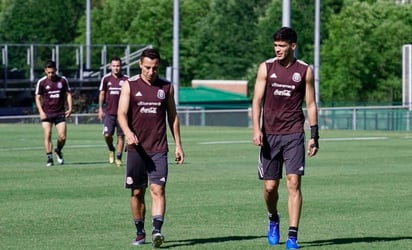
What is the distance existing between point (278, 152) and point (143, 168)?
4.51 feet

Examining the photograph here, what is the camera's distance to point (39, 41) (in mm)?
95250

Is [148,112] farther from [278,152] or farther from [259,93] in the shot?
[278,152]

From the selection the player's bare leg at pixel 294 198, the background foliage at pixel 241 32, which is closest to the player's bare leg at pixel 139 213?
the player's bare leg at pixel 294 198

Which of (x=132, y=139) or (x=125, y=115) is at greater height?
(x=125, y=115)


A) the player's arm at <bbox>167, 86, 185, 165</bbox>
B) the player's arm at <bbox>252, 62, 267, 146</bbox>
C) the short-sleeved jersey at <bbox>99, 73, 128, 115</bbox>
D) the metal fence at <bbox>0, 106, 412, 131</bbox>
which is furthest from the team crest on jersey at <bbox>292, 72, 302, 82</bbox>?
the metal fence at <bbox>0, 106, 412, 131</bbox>

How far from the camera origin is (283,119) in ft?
41.6

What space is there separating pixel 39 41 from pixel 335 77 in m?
27.5

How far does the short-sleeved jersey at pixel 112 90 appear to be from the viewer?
24906mm

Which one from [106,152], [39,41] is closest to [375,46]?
[39,41]

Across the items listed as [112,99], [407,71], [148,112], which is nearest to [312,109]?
[148,112]

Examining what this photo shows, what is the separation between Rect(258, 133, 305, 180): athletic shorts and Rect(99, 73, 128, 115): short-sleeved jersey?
12.3 m

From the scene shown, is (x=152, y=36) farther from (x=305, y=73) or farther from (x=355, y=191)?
(x=305, y=73)

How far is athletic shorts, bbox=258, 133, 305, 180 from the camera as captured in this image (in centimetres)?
1262

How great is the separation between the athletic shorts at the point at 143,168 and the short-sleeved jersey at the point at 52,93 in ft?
40.4
